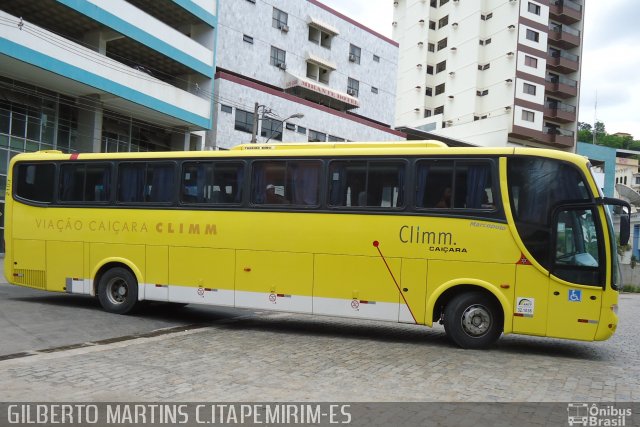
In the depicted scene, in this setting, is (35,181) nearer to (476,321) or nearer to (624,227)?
(476,321)

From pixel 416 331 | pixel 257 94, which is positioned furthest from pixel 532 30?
pixel 416 331

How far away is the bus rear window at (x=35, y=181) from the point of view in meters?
12.2

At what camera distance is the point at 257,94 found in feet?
116

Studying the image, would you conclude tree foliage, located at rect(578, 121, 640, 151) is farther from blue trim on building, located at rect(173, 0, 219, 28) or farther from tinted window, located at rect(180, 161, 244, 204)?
tinted window, located at rect(180, 161, 244, 204)

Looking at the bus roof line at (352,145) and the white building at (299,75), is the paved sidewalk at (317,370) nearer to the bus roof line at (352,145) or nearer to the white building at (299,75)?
the bus roof line at (352,145)

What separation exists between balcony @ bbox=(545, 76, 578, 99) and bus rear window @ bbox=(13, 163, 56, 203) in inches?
2219

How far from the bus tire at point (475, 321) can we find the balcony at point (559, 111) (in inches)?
2144

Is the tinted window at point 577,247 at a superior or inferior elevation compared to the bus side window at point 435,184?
inferior

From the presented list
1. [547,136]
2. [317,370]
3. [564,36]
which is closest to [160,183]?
[317,370]

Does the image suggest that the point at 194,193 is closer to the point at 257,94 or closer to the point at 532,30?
the point at 257,94

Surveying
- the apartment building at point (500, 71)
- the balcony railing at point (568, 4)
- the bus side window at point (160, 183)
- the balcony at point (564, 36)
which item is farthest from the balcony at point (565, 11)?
the bus side window at point (160, 183)

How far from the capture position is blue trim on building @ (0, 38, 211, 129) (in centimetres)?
2026

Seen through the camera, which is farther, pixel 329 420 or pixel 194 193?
pixel 194 193

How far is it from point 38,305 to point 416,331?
803 cm
